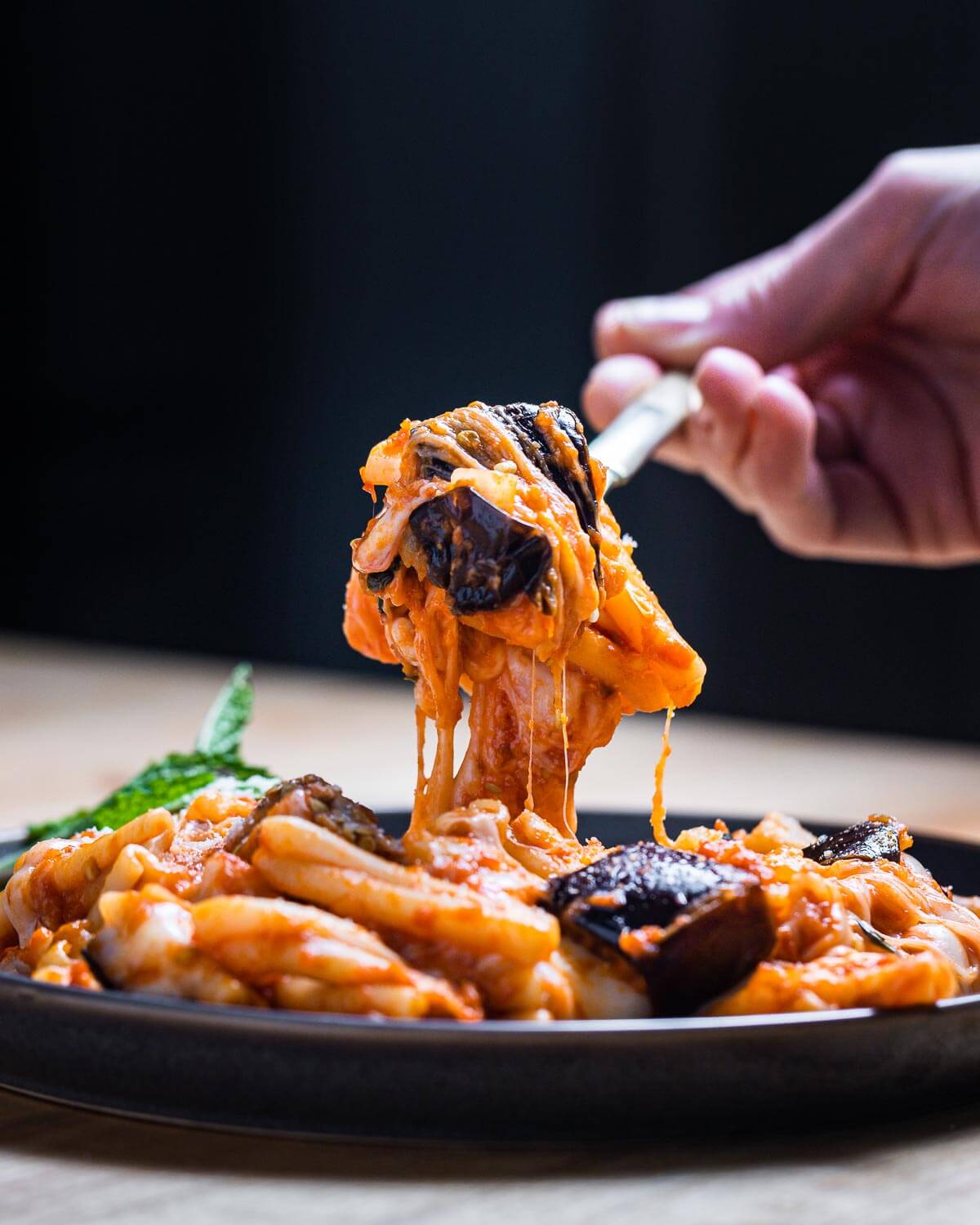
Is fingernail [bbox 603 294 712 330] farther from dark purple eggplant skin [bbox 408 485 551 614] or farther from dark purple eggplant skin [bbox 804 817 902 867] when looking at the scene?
dark purple eggplant skin [bbox 408 485 551 614]

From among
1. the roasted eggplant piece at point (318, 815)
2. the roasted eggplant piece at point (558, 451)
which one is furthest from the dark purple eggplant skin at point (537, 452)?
the roasted eggplant piece at point (318, 815)

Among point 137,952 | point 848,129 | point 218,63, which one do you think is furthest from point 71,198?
point 137,952

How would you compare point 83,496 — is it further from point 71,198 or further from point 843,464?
point 843,464

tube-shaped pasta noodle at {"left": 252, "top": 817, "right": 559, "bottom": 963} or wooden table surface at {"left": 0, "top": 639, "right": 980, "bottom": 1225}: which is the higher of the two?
tube-shaped pasta noodle at {"left": 252, "top": 817, "right": 559, "bottom": 963}

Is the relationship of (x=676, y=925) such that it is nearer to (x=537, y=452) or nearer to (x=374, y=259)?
(x=537, y=452)

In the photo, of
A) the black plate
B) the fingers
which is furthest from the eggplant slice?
the fingers

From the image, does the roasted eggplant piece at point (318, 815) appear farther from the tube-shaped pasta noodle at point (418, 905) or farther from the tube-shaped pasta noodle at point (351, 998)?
the tube-shaped pasta noodle at point (351, 998)
